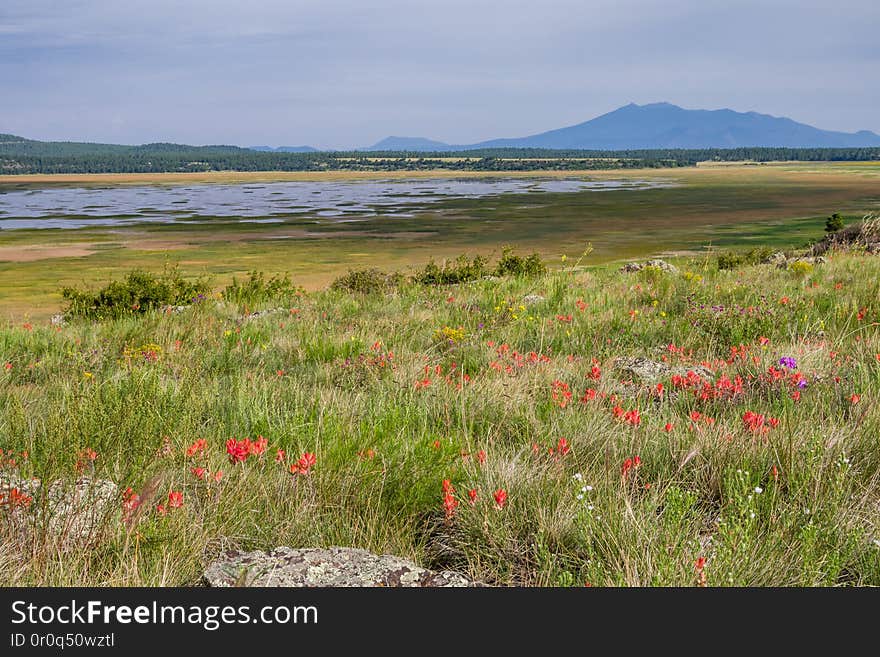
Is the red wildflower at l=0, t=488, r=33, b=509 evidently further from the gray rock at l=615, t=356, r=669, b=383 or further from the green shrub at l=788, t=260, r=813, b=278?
the green shrub at l=788, t=260, r=813, b=278

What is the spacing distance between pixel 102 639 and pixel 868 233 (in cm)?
2002

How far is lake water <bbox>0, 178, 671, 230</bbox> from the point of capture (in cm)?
6116

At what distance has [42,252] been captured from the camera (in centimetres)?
4138

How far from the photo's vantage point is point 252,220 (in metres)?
59.2

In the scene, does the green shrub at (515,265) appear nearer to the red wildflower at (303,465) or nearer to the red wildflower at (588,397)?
the red wildflower at (588,397)

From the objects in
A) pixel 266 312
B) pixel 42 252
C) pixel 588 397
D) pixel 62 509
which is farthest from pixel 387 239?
pixel 62 509

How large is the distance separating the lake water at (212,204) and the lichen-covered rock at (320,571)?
2286 inches

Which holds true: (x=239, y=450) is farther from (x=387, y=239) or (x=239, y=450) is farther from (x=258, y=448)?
(x=387, y=239)

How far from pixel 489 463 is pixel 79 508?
64.0 inches

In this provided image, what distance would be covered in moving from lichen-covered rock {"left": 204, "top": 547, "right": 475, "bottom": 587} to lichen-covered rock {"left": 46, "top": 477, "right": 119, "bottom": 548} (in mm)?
488

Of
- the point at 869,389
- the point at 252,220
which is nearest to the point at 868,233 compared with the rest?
the point at 869,389

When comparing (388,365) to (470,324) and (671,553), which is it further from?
(671,553)

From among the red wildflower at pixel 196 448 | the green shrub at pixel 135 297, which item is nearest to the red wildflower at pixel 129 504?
the red wildflower at pixel 196 448

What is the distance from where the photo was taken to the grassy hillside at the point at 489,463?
2.53 metres
